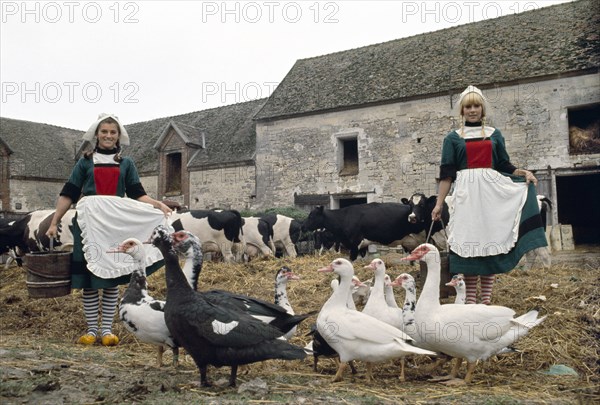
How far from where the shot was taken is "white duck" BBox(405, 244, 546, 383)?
379 cm

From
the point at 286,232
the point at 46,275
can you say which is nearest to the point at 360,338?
the point at 46,275

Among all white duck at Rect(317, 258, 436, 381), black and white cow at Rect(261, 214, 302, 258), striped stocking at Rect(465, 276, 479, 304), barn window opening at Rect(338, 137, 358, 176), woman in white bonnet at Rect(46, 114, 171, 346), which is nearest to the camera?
white duck at Rect(317, 258, 436, 381)

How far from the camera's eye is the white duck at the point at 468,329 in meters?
3.79

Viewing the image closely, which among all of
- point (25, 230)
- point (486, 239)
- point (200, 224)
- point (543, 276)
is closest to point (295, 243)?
point (200, 224)

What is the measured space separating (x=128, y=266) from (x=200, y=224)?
749cm

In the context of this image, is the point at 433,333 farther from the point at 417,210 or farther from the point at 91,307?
the point at 417,210

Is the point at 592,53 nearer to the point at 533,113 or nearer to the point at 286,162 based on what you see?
the point at 533,113

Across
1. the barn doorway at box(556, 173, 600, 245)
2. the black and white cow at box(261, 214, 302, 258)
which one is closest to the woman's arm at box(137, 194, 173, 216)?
the black and white cow at box(261, 214, 302, 258)

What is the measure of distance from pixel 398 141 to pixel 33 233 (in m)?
12.2

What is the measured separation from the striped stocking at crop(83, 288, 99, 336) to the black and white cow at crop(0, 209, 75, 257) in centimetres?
619

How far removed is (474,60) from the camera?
58.0ft

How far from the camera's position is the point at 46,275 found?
5262 millimetres

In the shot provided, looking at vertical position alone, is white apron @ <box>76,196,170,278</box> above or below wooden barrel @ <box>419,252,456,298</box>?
above

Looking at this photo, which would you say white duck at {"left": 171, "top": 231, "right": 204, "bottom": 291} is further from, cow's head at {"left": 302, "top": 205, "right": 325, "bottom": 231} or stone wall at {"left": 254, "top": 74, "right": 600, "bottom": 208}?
stone wall at {"left": 254, "top": 74, "right": 600, "bottom": 208}
